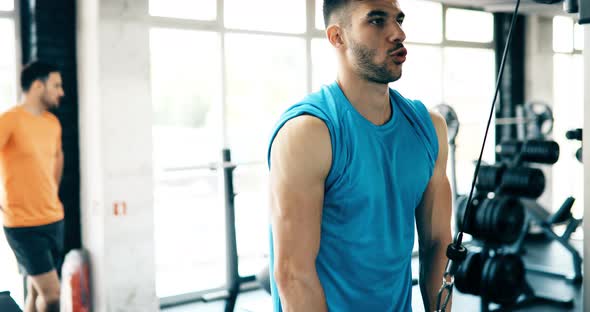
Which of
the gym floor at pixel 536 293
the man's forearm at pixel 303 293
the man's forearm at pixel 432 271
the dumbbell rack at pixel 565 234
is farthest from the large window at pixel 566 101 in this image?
the man's forearm at pixel 303 293

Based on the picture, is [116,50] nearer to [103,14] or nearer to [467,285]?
[103,14]

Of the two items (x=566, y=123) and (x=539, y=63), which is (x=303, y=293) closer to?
(x=539, y=63)

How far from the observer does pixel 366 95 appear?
1.05 m

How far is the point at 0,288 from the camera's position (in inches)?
130

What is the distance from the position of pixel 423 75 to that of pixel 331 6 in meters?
4.22

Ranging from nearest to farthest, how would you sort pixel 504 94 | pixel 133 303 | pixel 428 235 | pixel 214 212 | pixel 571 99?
1. pixel 428 235
2. pixel 133 303
3. pixel 214 212
4. pixel 504 94
5. pixel 571 99

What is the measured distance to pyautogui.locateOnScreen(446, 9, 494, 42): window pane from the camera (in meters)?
5.34

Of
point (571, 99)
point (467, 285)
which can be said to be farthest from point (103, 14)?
point (571, 99)

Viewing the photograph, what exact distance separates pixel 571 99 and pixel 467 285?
380cm

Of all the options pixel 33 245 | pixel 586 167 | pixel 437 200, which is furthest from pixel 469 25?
pixel 437 200

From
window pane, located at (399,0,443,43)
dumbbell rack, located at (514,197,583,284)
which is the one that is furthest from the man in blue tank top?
window pane, located at (399,0,443,43)

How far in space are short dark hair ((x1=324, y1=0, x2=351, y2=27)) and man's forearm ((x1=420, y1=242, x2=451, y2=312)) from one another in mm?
494

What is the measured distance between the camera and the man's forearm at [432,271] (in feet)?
3.76

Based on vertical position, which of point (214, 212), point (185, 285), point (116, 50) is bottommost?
point (185, 285)
